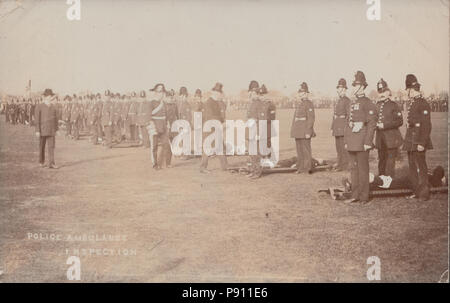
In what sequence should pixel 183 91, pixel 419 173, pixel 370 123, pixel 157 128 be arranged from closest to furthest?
pixel 370 123
pixel 419 173
pixel 183 91
pixel 157 128

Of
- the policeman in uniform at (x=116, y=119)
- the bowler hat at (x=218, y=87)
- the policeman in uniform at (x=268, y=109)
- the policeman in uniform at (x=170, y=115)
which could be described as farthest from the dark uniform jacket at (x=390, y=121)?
the policeman in uniform at (x=116, y=119)

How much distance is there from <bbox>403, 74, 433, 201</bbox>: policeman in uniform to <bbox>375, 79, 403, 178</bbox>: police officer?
15cm

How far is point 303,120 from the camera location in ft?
20.7

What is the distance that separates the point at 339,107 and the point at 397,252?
183cm

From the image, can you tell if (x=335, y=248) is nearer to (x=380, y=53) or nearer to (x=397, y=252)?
(x=397, y=252)

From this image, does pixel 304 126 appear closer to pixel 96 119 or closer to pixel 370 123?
pixel 370 123

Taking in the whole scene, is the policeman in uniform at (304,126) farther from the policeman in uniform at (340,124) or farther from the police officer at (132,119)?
the police officer at (132,119)

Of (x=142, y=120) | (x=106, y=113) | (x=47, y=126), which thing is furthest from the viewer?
(x=106, y=113)

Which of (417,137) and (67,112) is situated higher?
(67,112)

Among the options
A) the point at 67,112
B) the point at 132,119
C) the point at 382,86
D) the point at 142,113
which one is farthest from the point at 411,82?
the point at 67,112

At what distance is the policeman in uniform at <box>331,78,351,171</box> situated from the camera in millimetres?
6223

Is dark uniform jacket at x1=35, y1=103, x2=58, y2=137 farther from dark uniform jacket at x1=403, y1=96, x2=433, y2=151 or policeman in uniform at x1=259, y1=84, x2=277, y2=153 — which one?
dark uniform jacket at x1=403, y1=96, x2=433, y2=151

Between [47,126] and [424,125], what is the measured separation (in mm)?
4389
